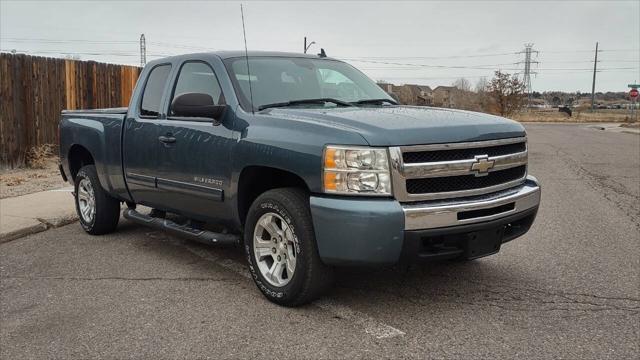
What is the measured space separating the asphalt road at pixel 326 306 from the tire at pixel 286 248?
0.15 metres

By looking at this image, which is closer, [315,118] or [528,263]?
[315,118]

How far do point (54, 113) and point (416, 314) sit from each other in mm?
10357

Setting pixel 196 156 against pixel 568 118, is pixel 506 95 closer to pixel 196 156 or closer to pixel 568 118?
pixel 568 118

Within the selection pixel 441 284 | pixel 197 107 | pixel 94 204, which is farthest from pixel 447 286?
pixel 94 204

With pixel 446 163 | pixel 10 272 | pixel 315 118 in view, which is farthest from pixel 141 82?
pixel 446 163

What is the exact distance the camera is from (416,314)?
4.04 meters

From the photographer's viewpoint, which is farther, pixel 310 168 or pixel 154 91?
pixel 154 91

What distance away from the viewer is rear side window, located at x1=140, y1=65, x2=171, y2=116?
5.72 metres

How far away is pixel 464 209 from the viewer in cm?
384

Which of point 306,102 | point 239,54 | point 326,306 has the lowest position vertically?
point 326,306

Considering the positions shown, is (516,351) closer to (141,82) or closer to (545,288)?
(545,288)

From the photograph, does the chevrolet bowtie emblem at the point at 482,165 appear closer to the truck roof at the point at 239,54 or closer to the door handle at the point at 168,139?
the truck roof at the point at 239,54

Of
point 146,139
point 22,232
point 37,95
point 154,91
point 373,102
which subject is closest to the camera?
point 373,102

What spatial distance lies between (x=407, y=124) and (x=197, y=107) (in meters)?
1.66
